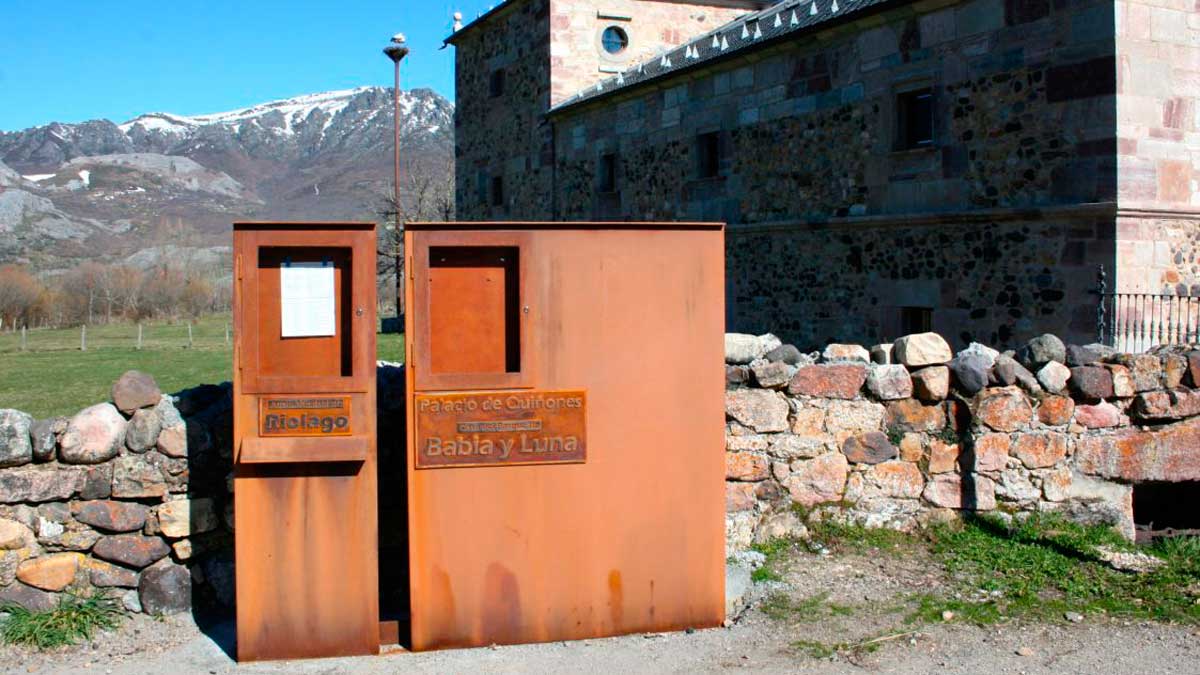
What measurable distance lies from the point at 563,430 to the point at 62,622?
2457mm

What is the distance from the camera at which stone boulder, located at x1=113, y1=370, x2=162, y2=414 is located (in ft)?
18.0

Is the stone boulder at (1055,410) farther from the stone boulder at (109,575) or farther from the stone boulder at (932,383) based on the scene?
the stone boulder at (109,575)

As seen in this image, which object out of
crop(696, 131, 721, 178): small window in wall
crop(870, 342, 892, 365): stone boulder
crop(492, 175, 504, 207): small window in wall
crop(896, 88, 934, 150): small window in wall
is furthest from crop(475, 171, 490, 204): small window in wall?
crop(870, 342, 892, 365): stone boulder

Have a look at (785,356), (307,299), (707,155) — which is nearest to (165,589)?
(307,299)

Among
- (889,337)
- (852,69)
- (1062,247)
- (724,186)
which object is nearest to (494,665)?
(1062,247)

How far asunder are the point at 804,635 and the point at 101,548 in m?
3.36

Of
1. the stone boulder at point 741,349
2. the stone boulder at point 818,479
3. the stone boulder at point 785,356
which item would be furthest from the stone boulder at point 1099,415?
the stone boulder at point 741,349

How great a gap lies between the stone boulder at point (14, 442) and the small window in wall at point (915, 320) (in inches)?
485

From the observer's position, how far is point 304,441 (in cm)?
505

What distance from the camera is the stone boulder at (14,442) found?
17.4 ft

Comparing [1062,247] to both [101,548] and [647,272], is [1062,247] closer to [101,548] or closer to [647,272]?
[647,272]

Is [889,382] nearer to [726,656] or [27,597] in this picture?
[726,656]

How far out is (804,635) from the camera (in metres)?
5.42

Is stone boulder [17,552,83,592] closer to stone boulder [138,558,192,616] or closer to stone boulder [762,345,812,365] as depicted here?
stone boulder [138,558,192,616]
